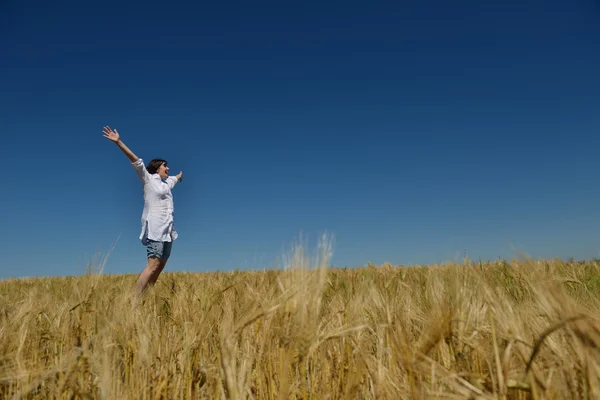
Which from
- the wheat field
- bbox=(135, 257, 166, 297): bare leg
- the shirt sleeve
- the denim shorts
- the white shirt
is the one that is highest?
the shirt sleeve

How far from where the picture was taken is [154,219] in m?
5.05

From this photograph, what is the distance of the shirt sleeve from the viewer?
491 centimetres

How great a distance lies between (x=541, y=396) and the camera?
3.24 ft

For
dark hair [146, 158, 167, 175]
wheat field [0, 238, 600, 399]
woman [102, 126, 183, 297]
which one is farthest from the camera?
dark hair [146, 158, 167, 175]

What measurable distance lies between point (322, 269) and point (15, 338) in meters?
1.57

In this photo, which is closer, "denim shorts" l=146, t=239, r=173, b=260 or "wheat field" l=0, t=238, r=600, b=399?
"wheat field" l=0, t=238, r=600, b=399

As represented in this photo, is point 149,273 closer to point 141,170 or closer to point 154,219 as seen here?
point 154,219

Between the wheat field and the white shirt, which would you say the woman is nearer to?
the white shirt

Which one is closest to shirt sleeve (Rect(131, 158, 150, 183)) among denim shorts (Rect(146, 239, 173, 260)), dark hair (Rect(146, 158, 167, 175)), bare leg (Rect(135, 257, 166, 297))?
dark hair (Rect(146, 158, 167, 175))

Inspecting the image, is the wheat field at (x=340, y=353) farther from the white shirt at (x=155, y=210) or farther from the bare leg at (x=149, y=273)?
the white shirt at (x=155, y=210)

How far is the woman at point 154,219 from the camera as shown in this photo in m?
4.88

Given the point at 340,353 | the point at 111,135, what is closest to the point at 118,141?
the point at 111,135

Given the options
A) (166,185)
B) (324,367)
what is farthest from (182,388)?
(166,185)

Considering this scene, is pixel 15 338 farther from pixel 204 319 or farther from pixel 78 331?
pixel 204 319
